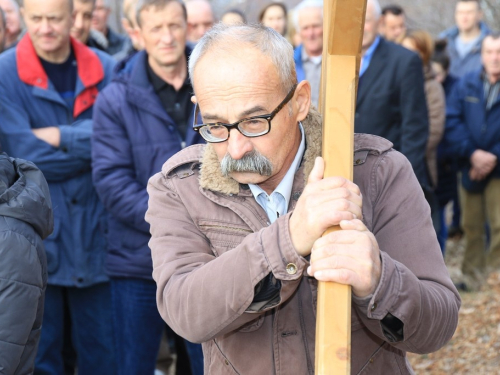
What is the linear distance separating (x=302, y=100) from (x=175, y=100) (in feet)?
7.52

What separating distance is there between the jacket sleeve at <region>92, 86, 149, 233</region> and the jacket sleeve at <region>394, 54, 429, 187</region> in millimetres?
2185

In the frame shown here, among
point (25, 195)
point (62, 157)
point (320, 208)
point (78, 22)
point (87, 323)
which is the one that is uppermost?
point (320, 208)

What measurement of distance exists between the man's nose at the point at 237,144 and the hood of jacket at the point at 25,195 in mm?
922

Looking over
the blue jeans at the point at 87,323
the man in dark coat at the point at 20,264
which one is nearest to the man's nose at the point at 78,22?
the blue jeans at the point at 87,323

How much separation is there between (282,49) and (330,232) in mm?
725

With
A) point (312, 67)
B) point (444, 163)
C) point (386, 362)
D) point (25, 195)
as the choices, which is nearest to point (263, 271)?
point (386, 362)

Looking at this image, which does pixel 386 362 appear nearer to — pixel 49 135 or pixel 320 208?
pixel 320 208

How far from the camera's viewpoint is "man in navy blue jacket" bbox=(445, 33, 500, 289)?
7508 millimetres

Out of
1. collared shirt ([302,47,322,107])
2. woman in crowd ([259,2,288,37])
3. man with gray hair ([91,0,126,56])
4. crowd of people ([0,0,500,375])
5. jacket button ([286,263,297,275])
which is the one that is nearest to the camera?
jacket button ([286,263,297,275])

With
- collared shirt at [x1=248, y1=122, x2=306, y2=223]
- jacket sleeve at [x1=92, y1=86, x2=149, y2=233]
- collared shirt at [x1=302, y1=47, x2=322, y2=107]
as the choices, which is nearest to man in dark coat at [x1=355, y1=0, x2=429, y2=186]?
collared shirt at [x1=302, y1=47, x2=322, y2=107]

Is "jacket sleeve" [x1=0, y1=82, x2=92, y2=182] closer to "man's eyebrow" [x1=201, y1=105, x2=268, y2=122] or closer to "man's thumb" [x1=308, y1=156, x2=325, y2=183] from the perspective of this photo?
"man's eyebrow" [x1=201, y1=105, x2=268, y2=122]

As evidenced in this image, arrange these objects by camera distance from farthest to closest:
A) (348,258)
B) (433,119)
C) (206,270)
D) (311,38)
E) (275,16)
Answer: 1. (275,16)
2. (433,119)
3. (311,38)
4. (206,270)
5. (348,258)

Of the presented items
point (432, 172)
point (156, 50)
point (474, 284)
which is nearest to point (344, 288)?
point (156, 50)

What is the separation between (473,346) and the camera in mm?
6090
